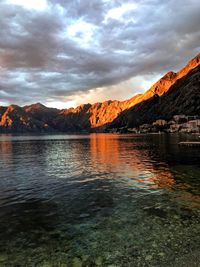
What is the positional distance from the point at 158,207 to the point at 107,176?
2090 cm

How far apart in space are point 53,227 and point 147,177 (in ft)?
84.4

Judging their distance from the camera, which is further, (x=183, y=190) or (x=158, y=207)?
(x=183, y=190)

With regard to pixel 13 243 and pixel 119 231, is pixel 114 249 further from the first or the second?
pixel 13 243

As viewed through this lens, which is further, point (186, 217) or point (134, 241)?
point (186, 217)

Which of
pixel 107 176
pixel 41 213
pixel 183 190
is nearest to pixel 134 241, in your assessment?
pixel 41 213

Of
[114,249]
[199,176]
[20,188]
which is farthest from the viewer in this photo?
[199,176]

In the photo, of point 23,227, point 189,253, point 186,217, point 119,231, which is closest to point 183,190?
point 186,217

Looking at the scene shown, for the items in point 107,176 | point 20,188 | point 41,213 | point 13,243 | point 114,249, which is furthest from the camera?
point 107,176

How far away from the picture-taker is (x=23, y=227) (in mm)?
23062

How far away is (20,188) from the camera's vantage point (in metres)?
39.3

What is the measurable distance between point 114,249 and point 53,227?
23.0 feet

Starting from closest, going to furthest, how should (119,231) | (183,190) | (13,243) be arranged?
(13,243) < (119,231) < (183,190)

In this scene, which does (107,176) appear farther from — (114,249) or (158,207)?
(114,249)

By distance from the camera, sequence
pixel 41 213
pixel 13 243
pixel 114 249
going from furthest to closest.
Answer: pixel 41 213 → pixel 13 243 → pixel 114 249
